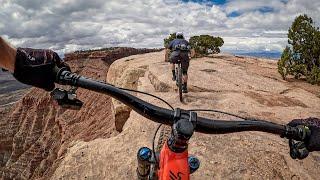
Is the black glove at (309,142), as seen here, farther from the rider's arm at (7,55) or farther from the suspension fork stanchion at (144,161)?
the rider's arm at (7,55)

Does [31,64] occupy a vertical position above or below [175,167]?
above

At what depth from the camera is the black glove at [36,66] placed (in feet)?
7.48

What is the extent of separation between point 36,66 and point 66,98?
0.30 m

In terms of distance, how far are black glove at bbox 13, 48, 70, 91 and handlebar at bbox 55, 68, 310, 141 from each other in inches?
2.5

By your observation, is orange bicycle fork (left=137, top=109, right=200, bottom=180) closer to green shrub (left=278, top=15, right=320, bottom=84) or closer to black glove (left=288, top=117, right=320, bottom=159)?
black glove (left=288, top=117, right=320, bottom=159)

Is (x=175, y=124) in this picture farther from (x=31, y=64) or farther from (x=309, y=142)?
(x=309, y=142)

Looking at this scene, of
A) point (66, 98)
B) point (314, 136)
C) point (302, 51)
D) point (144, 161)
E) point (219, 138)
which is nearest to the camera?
point (66, 98)

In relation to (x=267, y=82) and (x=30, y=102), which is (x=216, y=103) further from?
(x=30, y=102)

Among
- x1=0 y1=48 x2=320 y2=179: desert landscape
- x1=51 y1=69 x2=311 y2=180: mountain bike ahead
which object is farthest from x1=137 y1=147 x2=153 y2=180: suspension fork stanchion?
x1=0 y1=48 x2=320 y2=179: desert landscape

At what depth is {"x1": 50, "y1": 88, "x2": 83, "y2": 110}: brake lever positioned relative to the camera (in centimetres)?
242

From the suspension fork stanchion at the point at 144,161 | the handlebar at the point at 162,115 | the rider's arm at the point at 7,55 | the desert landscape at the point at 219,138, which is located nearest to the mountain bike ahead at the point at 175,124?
the handlebar at the point at 162,115

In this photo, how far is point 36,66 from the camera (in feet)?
7.54

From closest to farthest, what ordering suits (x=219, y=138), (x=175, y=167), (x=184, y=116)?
(x=184, y=116), (x=175, y=167), (x=219, y=138)

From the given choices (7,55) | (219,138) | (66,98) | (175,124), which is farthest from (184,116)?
(219,138)
